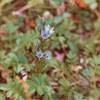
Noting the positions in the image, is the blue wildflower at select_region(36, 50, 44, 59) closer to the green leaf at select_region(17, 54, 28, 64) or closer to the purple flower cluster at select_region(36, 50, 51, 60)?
the purple flower cluster at select_region(36, 50, 51, 60)

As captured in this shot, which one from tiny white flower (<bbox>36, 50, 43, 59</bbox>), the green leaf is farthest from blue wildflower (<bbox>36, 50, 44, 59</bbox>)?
the green leaf

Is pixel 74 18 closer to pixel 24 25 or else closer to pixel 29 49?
pixel 24 25

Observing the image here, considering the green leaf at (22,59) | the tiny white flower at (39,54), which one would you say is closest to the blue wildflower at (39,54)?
the tiny white flower at (39,54)

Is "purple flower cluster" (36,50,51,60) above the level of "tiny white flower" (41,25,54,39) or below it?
below

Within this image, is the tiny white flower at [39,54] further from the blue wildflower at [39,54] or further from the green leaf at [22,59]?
the green leaf at [22,59]

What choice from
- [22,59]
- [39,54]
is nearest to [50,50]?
[22,59]

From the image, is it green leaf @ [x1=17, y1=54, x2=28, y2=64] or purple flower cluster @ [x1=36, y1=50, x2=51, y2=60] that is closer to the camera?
purple flower cluster @ [x1=36, y1=50, x2=51, y2=60]

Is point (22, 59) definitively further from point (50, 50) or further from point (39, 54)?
point (50, 50)

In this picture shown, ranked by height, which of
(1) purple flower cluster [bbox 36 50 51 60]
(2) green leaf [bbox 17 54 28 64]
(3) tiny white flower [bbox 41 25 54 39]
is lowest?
(2) green leaf [bbox 17 54 28 64]

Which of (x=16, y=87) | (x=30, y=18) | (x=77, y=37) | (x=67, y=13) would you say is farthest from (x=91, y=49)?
(x=16, y=87)

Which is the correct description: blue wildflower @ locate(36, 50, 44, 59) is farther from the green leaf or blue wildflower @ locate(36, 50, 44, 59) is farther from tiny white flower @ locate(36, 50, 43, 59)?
the green leaf

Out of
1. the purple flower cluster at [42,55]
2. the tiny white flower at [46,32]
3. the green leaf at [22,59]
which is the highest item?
the tiny white flower at [46,32]
